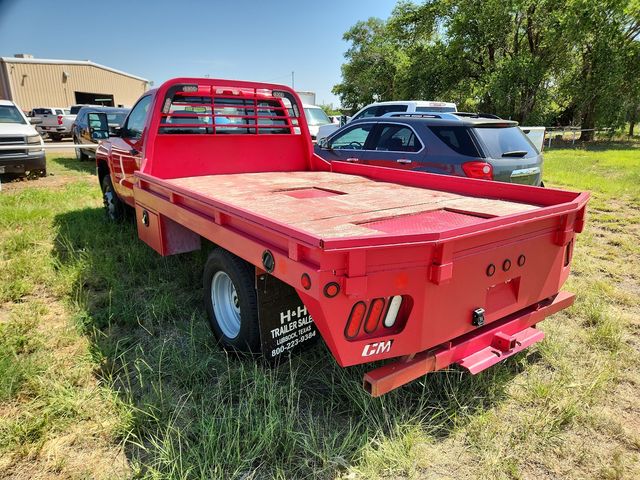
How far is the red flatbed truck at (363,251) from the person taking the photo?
6.93 ft

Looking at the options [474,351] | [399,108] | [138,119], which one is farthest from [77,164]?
[474,351]

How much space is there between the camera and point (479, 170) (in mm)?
5457

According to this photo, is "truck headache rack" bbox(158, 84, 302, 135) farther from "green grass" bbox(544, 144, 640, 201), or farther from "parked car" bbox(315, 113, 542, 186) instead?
"green grass" bbox(544, 144, 640, 201)

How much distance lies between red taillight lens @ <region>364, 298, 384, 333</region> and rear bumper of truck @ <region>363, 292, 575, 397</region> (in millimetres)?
252

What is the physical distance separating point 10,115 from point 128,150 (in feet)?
28.9

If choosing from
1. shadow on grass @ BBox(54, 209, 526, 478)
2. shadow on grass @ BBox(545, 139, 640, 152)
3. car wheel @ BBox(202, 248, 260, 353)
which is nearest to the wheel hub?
car wheel @ BBox(202, 248, 260, 353)

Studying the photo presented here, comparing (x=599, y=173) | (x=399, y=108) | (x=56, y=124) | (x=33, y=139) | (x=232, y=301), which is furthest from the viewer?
(x=56, y=124)

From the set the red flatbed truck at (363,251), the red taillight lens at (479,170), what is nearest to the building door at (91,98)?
the red flatbed truck at (363,251)

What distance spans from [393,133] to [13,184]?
373 inches

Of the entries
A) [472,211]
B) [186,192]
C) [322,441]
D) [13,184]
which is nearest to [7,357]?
[186,192]

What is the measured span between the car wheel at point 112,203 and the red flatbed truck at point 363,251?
5.07 ft

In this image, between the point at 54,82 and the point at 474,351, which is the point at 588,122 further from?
the point at 54,82

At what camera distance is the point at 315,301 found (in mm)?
2055

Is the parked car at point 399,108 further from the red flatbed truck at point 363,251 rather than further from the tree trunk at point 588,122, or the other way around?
the tree trunk at point 588,122
